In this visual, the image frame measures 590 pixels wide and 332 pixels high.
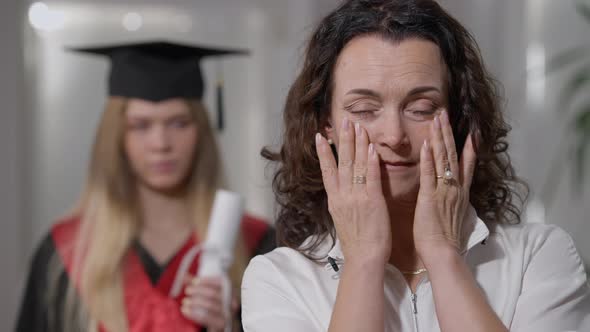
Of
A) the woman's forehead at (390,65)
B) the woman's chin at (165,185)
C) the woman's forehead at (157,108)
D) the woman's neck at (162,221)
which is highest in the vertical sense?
the woman's forehead at (390,65)

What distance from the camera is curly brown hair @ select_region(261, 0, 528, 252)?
1682 millimetres

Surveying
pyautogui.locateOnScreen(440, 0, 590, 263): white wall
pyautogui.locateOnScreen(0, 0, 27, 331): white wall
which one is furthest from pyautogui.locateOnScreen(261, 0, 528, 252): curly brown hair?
pyautogui.locateOnScreen(0, 0, 27, 331): white wall

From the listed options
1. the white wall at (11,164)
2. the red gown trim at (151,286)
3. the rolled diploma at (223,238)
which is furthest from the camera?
the white wall at (11,164)

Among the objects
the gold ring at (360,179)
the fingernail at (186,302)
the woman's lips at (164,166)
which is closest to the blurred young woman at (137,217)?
the woman's lips at (164,166)

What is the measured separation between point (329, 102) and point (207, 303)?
1247 mm

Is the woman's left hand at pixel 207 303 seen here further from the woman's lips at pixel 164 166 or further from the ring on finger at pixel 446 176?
the ring on finger at pixel 446 176

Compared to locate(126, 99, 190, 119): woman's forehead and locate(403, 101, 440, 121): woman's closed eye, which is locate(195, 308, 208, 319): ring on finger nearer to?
locate(126, 99, 190, 119): woman's forehead

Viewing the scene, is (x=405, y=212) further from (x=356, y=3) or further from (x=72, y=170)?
(x=72, y=170)

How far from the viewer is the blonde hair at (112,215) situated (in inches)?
122

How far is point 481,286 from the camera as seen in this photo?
5.44ft

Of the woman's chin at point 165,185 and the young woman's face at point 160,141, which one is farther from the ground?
the young woman's face at point 160,141

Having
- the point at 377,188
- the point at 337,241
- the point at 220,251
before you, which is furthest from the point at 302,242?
the point at 220,251

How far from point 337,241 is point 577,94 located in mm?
2120

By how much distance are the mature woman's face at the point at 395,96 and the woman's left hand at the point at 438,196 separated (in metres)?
0.03
